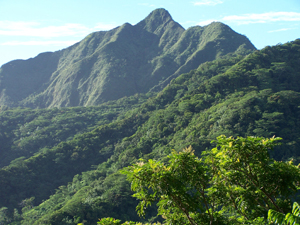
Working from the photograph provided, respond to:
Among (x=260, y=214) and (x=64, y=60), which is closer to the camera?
(x=260, y=214)

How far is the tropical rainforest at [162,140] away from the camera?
801 centimetres

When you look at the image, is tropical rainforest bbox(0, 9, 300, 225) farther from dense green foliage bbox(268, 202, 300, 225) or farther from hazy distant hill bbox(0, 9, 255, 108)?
hazy distant hill bbox(0, 9, 255, 108)

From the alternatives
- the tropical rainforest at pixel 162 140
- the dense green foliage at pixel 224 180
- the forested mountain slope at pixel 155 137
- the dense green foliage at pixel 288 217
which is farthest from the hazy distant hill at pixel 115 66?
the dense green foliage at pixel 288 217

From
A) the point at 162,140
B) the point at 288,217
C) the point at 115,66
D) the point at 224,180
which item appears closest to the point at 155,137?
the point at 162,140

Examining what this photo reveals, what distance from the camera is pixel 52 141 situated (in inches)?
3920

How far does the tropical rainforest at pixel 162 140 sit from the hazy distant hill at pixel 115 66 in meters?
0.85

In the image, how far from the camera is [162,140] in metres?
65.5

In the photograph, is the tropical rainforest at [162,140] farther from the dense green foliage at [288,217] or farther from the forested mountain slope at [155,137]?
the forested mountain slope at [155,137]

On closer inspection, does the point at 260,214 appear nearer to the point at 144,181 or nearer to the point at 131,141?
the point at 144,181

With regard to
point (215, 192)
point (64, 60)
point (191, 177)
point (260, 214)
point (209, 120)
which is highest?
point (64, 60)

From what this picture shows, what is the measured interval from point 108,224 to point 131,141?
215 feet

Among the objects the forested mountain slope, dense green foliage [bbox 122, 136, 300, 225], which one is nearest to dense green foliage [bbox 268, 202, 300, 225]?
dense green foliage [bbox 122, 136, 300, 225]

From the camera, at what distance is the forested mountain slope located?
1793 inches

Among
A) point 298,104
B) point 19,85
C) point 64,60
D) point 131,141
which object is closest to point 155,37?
point 64,60
